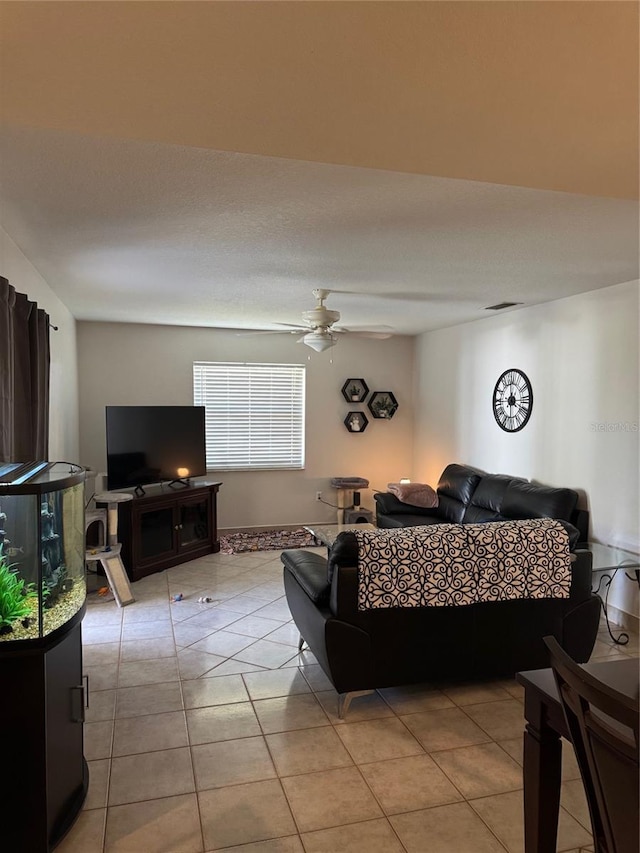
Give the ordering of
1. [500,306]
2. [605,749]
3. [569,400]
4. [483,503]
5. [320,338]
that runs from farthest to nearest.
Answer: [483,503], [500,306], [569,400], [320,338], [605,749]

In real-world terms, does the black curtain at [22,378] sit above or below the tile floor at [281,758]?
above

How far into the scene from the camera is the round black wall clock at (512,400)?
544 centimetres

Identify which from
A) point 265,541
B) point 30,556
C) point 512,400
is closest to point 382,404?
point 512,400

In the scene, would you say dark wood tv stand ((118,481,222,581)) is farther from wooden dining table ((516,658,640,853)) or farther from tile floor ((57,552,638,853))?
wooden dining table ((516,658,640,853))

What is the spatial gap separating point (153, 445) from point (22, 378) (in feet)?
9.23

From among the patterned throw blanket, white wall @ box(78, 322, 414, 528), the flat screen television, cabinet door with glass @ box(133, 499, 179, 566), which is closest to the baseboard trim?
white wall @ box(78, 322, 414, 528)

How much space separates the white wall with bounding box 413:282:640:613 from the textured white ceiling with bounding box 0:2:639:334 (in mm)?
670

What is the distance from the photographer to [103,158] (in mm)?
2152

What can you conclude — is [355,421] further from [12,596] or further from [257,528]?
[12,596]

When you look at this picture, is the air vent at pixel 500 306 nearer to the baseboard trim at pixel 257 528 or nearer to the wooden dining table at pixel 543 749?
the baseboard trim at pixel 257 528

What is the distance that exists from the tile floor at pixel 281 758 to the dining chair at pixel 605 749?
106cm

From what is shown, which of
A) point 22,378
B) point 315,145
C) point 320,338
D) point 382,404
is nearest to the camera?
point 315,145

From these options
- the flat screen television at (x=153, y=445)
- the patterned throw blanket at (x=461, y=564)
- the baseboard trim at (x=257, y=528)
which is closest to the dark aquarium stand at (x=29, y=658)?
the patterned throw blanket at (x=461, y=564)

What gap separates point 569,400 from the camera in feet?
16.0
